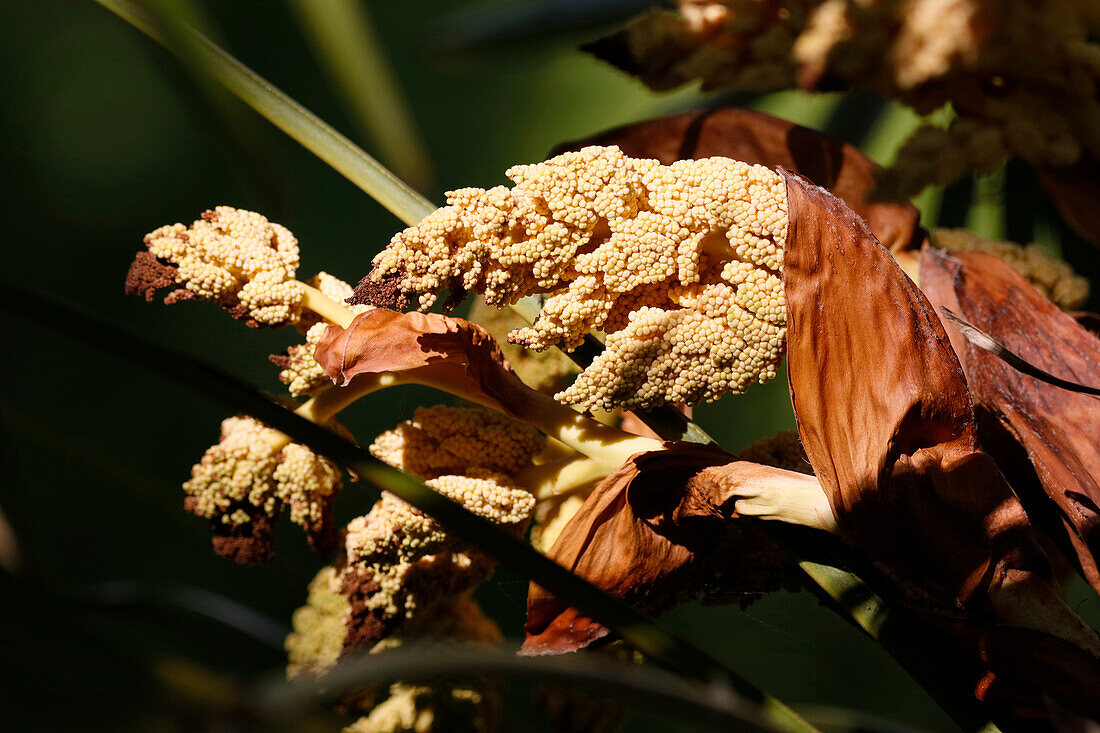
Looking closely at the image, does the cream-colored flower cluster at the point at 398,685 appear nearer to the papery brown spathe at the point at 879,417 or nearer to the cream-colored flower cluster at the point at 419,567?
the cream-colored flower cluster at the point at 419,567

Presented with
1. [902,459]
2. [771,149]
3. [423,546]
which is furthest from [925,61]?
[423,546]

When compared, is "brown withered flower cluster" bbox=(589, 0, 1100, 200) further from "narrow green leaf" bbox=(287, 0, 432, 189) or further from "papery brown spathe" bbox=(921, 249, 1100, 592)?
"narrow green leaf" bbox=(287, 0, 432, 189)

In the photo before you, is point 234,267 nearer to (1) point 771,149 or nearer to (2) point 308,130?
(2) point 308,130

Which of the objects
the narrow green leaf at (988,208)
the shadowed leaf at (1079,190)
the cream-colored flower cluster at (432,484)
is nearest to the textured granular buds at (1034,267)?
the shadowed leaf at (1079,190)

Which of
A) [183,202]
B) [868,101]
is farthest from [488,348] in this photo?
[868,101]

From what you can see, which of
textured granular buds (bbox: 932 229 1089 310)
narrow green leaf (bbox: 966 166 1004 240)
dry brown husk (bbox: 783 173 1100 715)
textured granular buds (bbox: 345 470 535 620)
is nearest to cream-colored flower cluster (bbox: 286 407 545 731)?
textured granular buds (bbox: 345 470 535 620)

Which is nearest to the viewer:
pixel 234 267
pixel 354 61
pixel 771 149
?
pixel 354 61

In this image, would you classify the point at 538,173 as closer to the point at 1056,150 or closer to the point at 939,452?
the point at 939,452
